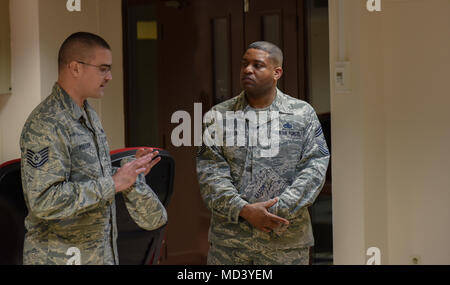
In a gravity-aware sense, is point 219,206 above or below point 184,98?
below

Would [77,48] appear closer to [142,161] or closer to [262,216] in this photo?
[142,161]

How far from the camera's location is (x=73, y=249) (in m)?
2.59

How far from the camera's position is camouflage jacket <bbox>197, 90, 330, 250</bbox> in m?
3.03

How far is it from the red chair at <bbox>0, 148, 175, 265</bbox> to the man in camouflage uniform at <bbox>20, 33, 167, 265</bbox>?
45 cm

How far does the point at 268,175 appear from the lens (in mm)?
3062

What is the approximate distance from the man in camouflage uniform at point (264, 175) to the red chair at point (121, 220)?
39cm

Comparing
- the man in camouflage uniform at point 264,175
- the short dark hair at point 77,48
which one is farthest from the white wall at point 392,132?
the short dark hair at point 77,48

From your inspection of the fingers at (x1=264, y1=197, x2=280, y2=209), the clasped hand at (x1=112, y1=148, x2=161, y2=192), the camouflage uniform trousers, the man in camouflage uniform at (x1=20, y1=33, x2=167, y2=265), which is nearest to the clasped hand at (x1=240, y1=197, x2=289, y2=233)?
the fingers at (x1=264, y1=197, x2=280, y2=209)

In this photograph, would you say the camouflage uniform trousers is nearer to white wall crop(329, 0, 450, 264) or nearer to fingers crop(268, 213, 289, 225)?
fingers crop(268, 213, 289, 225)

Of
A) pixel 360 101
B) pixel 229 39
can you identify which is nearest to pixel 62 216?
pixel 360 101

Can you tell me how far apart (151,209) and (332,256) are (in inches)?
62.2

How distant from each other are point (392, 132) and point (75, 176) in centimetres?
187

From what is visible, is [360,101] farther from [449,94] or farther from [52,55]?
[52,55]

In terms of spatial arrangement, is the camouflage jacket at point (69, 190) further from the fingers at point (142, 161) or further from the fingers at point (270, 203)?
the fingers at point (270, 203)
